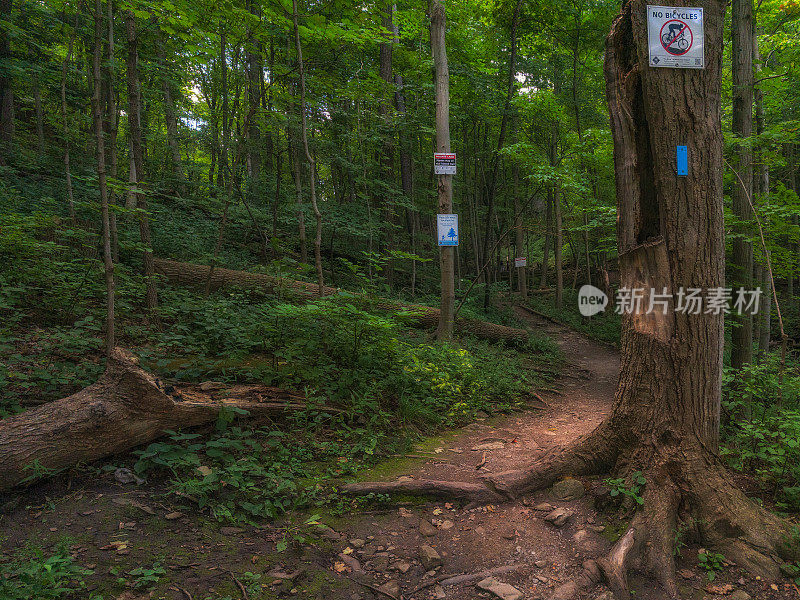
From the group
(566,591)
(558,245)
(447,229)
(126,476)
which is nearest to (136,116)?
(447,229)

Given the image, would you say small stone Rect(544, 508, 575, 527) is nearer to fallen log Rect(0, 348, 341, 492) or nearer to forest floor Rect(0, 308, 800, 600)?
forest floor Rect(0, 308, 800, 600)

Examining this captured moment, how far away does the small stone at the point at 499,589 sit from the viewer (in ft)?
7.71

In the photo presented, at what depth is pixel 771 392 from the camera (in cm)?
443

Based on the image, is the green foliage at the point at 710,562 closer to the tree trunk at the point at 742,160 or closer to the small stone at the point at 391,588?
the small stone at the point at 391,588

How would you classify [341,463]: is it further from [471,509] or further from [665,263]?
[665,263]

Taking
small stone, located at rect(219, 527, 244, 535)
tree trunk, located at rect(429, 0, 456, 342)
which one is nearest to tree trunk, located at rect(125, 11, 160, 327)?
small stone, located at rect(219, 527, 244, 535)

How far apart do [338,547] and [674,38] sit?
423 cm

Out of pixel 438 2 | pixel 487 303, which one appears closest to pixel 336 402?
pixel 438 2

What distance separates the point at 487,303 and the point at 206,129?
13410 millimetres

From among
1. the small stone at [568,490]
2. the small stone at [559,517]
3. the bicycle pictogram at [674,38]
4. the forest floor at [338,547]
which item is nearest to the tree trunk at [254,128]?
the bicycle pictogram at [674,38]

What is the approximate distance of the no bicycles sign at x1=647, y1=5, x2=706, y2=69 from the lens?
9.32 feet

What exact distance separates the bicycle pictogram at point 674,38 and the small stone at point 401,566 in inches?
156

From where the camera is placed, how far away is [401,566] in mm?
2592

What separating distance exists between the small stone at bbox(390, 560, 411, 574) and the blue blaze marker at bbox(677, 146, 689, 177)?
329cm
